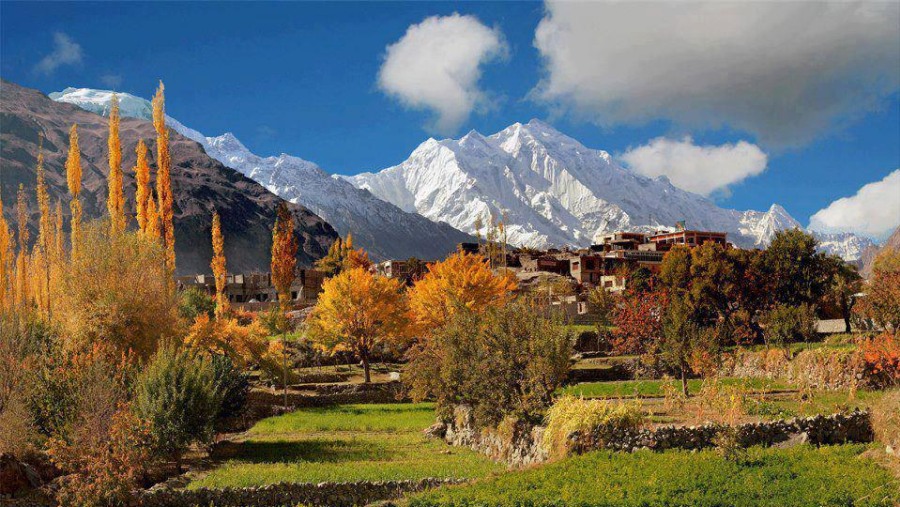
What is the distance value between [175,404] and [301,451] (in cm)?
491

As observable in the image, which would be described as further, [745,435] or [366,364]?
[366,364]

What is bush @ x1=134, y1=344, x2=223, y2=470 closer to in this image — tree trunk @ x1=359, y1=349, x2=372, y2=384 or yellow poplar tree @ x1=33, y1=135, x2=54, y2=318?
tree trunk @ x1=359, y1=349, x2=372, y2=384

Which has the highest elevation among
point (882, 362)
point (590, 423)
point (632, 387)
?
point (882, 362)

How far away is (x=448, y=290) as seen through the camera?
46.9 metres

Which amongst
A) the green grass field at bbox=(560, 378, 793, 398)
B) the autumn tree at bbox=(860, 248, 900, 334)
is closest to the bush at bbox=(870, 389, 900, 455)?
the green grass field at bbox=(560, 378, 793, 398)

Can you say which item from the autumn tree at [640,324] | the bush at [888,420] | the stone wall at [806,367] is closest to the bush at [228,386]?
the bush at [888,420]

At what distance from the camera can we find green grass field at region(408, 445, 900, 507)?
15.3 meters

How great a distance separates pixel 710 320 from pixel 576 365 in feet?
49.3

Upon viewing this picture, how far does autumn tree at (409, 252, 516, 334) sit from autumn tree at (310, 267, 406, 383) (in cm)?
170

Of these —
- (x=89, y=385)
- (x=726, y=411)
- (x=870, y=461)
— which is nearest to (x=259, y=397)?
(x=89, y=385)

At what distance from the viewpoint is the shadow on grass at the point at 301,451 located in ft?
84.2

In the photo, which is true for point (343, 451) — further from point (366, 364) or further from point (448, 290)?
Result: point (448, 290)

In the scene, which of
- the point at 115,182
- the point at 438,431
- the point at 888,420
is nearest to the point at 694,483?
the point at 888,420

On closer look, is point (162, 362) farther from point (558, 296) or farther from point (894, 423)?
point (558, 296)
